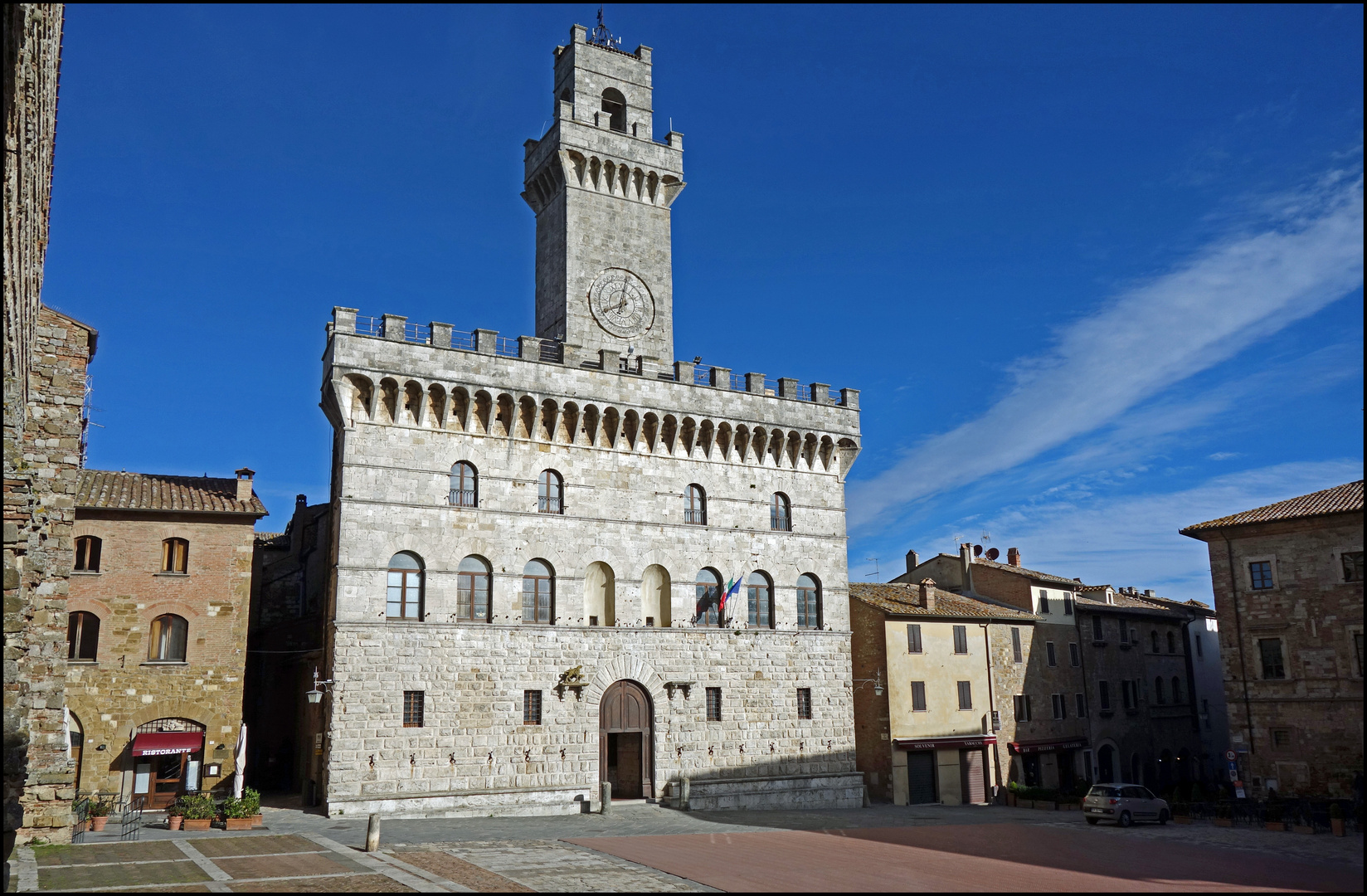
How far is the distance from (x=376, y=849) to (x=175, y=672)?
37.7 feet

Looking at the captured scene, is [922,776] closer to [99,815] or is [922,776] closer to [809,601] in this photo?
[809,601]

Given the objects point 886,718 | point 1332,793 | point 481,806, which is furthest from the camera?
point 886,718

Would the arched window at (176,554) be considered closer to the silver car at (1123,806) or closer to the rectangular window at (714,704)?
the rectangular window at (714,704)

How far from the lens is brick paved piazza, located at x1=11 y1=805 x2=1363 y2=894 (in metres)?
18.1

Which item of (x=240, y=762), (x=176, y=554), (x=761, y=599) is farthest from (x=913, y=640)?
(x=176, y=554)

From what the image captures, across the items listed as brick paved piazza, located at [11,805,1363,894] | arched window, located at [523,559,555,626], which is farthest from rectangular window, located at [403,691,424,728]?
arched window, located at [523,559,555,626]

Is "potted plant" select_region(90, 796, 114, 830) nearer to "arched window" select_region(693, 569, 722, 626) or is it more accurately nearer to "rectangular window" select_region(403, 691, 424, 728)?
"rectangular window" select_region(403, 691, 424, 728)

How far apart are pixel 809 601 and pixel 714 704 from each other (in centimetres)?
549

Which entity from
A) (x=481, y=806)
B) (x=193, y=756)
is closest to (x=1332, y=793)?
(x=481, y=806)

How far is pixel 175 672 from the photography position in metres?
29.2

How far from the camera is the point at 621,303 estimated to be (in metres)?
36.9

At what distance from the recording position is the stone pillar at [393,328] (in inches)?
1192

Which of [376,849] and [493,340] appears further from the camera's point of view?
[493,340]

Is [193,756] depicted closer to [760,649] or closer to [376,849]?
[376,849]
